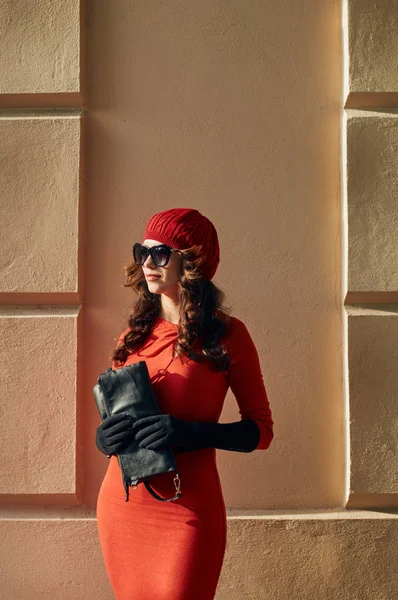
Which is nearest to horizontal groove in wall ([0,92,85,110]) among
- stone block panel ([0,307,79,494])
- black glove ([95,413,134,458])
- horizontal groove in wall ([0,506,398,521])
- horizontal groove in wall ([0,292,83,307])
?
horizontal groove in wall ([0,292,83,307])

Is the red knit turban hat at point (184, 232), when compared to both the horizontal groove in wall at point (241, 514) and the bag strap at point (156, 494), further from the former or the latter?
the horizontal groove in wall at point (241, 514)

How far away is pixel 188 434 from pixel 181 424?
0.04 m

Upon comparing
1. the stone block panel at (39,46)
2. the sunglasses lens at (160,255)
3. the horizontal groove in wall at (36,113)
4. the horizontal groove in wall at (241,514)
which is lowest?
the horizontal groove in wall at (241,514)

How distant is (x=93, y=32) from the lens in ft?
12.2

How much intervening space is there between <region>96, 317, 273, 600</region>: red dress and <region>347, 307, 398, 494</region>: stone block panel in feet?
2.76

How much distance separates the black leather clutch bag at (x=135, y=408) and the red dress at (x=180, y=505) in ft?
0.21

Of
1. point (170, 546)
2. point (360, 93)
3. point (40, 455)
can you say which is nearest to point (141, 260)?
point (170, 546)

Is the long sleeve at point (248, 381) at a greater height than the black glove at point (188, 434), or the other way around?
the long sleeve at point (248, 381)

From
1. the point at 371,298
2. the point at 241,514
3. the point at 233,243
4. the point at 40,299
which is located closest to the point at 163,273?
the point at 233,243

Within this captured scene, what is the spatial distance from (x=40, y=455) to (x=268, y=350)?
1.10m

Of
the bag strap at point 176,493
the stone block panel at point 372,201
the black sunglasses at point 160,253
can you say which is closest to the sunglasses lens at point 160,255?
the black sunglasses at point 160,253

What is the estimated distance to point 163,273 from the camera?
2762 mm

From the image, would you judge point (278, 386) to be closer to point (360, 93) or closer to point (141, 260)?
point (141, 260)

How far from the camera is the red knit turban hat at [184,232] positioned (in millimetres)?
2748
